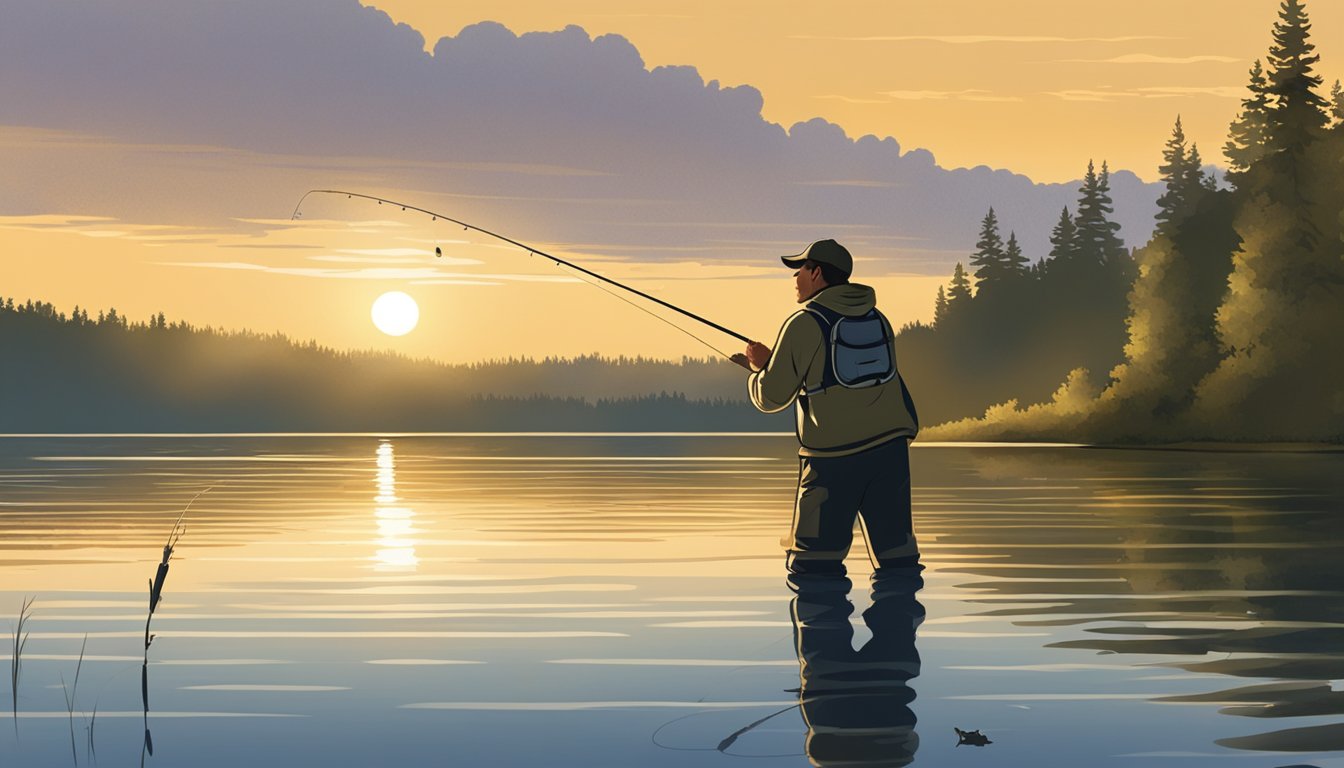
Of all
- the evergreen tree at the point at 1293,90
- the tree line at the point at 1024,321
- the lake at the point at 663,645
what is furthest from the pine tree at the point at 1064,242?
the lake at the point at 663,645

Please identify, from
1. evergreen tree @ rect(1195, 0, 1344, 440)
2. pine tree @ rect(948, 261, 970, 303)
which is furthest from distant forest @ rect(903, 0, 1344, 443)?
pine tree @ rect(948, 261, 970, 303)

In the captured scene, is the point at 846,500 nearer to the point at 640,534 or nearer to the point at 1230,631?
the point at 1230,631

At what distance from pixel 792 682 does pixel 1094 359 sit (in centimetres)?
10945

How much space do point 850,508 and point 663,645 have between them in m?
2.57

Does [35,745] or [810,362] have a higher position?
[810,362]

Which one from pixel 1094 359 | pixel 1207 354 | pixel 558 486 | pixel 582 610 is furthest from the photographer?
pixel 1094 359

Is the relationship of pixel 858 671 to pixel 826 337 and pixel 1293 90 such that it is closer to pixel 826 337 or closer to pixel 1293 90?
pixel 826 337

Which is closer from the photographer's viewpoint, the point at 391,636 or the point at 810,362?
the point at 391,636

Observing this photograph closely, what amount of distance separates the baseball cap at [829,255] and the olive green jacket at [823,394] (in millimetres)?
182

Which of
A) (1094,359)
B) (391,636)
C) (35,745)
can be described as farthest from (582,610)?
(1094,359)

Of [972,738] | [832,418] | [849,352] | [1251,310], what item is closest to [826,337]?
[849,352]

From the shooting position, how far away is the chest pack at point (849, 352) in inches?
484

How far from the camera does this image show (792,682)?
8.78 meters

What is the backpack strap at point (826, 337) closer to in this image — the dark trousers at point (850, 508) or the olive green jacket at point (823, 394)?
the olive green jacket at point (823, 394)
